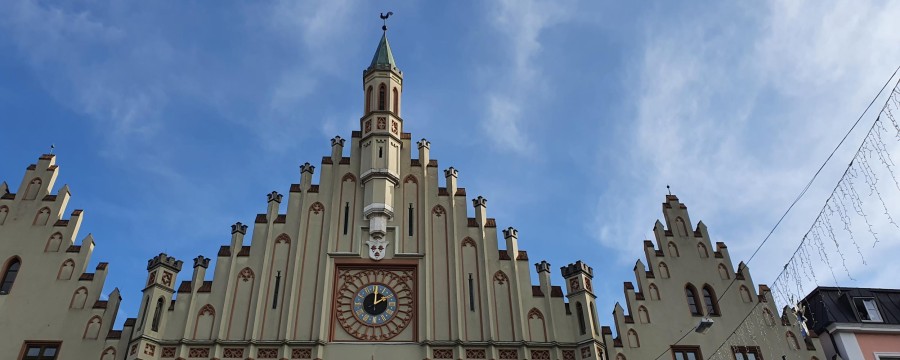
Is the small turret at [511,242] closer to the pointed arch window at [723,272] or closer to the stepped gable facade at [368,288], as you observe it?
the stepped gable facade at [368,288]

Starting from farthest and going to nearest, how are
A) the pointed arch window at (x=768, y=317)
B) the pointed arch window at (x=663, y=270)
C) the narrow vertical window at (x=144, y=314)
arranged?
the pointed arch window at (x=663, y=270) → the pointed arch window at (x=768, y=317) → the narrow vertical window at (x=144, y=314)

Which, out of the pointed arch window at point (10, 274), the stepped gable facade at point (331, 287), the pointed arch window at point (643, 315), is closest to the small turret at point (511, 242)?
the stepped gable facade at point (331, 287)

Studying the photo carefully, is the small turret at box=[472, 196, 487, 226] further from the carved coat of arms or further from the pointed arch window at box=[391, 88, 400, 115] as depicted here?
the pointed arch window at box=[391, 88, 400, 115]

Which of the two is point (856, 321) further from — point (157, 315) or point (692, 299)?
point (157, 315)

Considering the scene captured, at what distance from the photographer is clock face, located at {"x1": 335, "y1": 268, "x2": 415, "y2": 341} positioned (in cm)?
2994

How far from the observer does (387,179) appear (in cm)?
3384

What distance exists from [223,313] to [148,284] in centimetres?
329

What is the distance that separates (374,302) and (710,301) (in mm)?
14533

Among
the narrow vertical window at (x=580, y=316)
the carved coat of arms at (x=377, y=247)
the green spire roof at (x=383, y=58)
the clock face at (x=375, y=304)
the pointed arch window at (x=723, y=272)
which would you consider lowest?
the narrow vertical window at (x=580, y=316)

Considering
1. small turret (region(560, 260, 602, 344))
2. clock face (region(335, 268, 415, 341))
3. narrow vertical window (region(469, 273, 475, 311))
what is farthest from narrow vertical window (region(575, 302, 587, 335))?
clock face (region(335, 268, 415, 341))

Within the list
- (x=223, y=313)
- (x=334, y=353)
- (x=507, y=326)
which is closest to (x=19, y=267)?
(x=223, y=313)

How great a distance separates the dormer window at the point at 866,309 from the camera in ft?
105

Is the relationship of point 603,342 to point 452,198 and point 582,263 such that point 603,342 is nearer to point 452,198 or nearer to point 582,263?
point 582,263


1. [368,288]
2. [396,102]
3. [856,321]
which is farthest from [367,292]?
[856,321]
